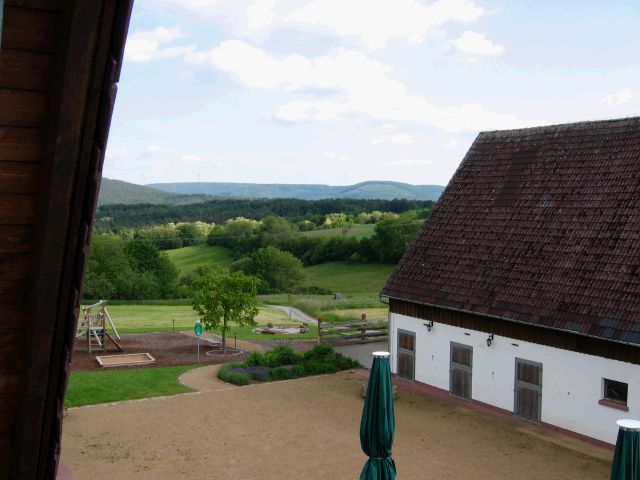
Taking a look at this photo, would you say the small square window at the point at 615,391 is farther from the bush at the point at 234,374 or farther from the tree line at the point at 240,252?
the tree line at the point at 240,252

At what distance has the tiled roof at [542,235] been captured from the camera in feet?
48.0

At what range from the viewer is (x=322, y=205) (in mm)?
114438

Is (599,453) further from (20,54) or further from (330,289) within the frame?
(330,289)

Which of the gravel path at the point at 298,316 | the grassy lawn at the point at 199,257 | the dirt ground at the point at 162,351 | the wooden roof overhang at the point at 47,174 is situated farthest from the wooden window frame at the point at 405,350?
the grassy lawn at the point at 199,257

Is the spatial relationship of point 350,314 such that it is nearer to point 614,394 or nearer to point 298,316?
point 298,316

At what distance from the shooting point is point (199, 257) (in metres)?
78.8

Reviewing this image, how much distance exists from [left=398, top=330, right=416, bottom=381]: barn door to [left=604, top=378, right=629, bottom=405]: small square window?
5.86 meters

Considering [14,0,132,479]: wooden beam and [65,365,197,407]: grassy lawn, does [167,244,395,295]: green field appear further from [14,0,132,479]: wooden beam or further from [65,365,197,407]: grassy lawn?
[14,0,132,479]: wooden beam

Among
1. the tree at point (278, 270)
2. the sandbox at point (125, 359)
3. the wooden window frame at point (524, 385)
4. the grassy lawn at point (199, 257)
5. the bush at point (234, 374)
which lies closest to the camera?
Result: the wooden window frame at point (524, 385)

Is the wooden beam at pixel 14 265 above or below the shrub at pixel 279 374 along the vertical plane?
above

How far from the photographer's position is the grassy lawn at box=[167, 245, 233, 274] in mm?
75125

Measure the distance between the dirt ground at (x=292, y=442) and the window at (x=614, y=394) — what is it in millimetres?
1005

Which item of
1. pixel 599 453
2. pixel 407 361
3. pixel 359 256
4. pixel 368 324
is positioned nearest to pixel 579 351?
pixel 599 453

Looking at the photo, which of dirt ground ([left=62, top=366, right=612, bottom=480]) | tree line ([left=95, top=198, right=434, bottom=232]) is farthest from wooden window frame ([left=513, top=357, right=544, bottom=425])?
tree line ([left=95, top=198, right=434, bottom=232])
